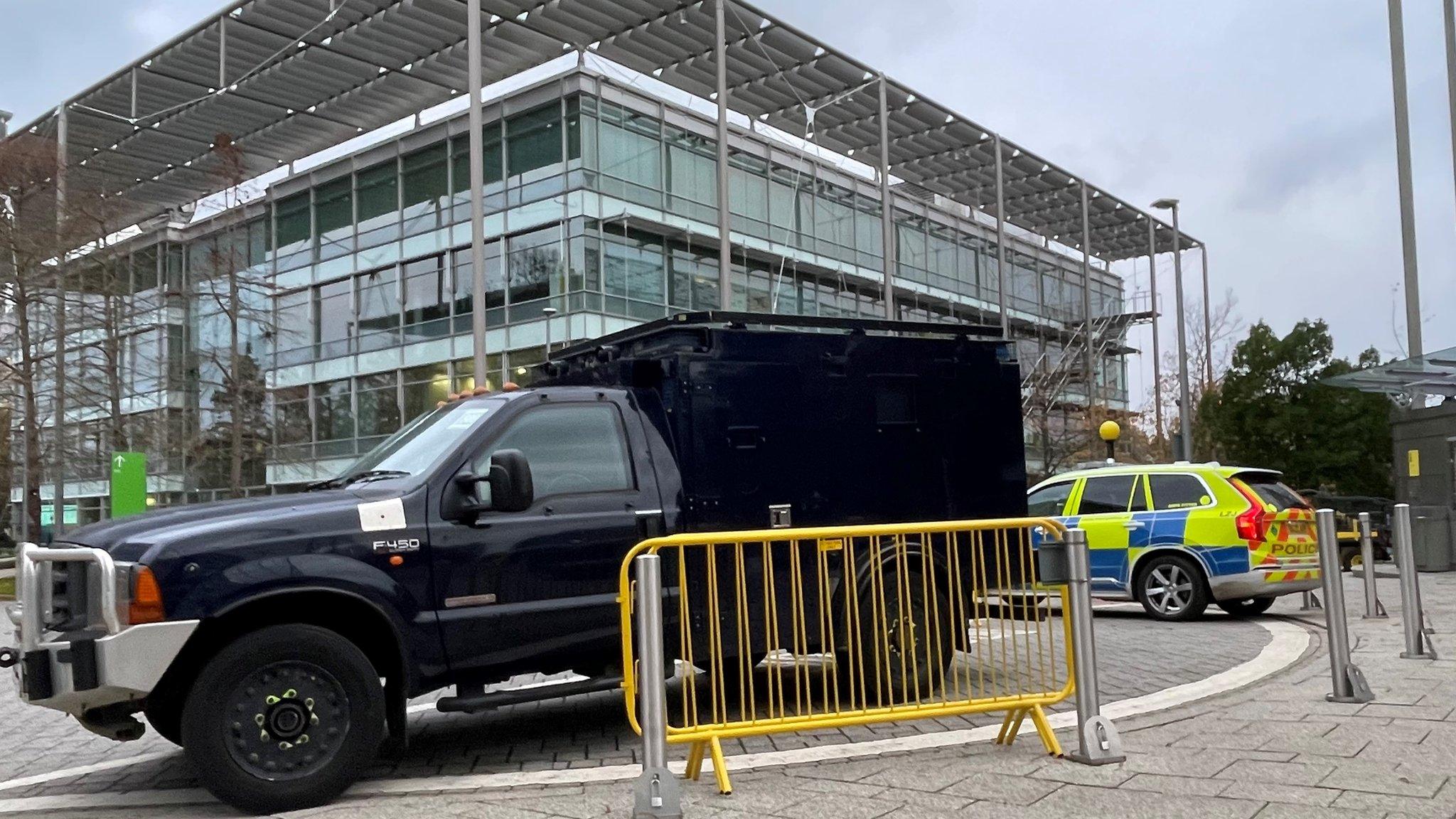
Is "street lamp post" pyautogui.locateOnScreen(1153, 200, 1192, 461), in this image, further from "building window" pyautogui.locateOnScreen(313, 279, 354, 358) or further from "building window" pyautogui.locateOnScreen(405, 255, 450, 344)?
"building window" pyautogui.locateOnScreen(313, 279, 354, 358)

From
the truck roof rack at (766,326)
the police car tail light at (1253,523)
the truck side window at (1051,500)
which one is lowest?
the police car tail light at (1253,523)

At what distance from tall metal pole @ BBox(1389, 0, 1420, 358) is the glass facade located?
14532mm

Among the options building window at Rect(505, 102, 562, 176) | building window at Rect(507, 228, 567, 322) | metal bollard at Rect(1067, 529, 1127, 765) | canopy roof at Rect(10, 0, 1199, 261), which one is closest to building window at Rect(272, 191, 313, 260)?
canopy roof at Rect(10, 0, 1199, 261)

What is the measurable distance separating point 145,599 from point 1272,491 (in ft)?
36.6

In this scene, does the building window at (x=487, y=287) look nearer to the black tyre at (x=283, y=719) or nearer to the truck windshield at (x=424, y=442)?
the truck windshield at (x=424, y=442)

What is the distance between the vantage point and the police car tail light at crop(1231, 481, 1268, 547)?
507 inches

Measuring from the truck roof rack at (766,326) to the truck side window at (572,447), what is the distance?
674 mm

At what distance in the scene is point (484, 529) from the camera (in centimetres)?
658

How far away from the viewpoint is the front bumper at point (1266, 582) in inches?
506

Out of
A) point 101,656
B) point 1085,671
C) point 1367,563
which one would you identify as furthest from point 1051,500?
point 101,656

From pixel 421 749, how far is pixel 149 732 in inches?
92.3

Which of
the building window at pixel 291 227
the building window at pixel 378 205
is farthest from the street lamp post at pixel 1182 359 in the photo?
the building window at pixel 291 227

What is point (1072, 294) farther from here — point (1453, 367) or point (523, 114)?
point (1453, 367)

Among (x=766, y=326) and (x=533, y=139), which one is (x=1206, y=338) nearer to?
(x=533, y=139)
